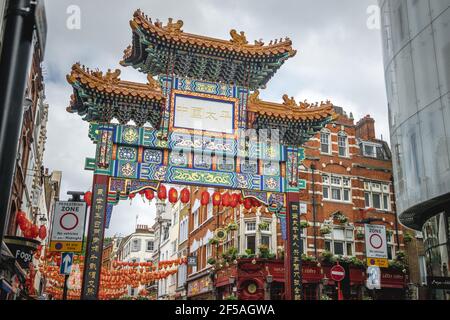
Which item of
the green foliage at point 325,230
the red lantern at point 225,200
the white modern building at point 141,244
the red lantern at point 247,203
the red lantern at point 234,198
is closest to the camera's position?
the red lantern at point 225,200

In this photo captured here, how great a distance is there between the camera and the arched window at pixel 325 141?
34.3 metres

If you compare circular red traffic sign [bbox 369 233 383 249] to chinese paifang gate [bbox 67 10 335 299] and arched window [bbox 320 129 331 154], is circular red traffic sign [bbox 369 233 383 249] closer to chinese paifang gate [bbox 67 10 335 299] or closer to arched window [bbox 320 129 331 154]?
chinese paifang gate [bbox 67 10 335 299]

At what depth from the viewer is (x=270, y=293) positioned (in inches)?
1160

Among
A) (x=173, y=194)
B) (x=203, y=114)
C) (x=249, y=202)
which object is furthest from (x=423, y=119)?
(x=173, y=194)

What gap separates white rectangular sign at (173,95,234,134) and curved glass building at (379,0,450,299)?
7068mm

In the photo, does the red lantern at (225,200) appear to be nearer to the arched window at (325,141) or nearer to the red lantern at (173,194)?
the red lantern at (173,194)

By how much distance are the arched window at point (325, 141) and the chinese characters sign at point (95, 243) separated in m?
20.9

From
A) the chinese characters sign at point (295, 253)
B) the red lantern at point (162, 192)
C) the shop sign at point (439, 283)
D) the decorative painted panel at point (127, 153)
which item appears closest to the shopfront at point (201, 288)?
the chinese characters sign at point (295, 253)

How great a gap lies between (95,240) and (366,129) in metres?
27.9

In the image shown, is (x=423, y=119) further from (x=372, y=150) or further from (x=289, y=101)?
(x=372, y=150)

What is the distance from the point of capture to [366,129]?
38.4 m
